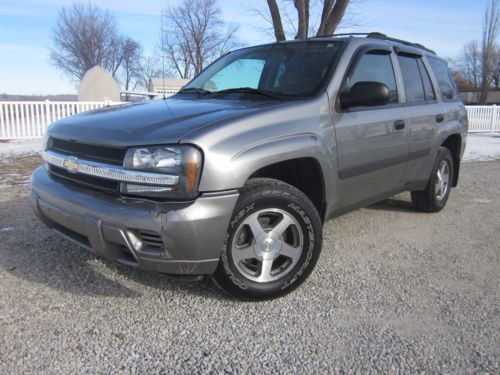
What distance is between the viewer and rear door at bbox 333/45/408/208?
334cm

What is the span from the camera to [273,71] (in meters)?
3.81

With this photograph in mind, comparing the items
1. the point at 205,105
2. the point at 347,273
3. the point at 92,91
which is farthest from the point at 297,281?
the point at 92,91

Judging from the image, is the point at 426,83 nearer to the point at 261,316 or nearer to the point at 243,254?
the point at 243,254

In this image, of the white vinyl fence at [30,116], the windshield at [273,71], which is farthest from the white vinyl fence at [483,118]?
the windshield at [273,71]

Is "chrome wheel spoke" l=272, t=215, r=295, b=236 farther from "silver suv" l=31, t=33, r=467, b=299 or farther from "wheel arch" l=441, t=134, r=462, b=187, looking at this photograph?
"wheel arch" l=441, t=134, r=462, b=187

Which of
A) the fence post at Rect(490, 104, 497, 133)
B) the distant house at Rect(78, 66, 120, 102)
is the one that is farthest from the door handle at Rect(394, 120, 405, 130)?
the distant house at Rect(78, 66, 120, 102)

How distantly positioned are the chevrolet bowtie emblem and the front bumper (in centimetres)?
23

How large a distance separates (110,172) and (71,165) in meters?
0.46

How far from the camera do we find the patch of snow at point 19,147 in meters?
10.0

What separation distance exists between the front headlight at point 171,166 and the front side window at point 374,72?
5.13ft

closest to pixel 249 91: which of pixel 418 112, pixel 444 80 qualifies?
pixel 418 112

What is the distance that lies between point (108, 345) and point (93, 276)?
924 mm

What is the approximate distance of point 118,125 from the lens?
2762mm

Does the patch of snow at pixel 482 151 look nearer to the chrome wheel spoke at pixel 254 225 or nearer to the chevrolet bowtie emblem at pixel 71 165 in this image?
the chrome wheel spoke at pixel 254 225
